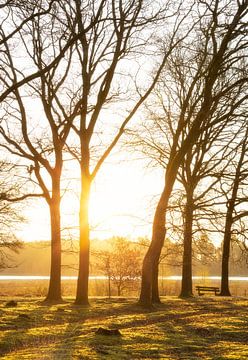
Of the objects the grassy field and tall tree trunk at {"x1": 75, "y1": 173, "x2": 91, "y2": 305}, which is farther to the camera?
tall tree trunk at {"x1": 75, "y1": 173, "x2": 91, "y2": 305}

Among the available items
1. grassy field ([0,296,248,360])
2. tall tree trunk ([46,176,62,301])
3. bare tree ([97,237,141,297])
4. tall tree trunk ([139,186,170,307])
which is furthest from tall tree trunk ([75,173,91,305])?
bare tree ([97,237,141,297])

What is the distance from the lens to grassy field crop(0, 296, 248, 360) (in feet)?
33.5

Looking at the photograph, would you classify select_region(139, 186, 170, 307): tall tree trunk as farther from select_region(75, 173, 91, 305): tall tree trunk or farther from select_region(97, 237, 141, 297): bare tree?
select_region(97, 237, 141, 297): bare tree

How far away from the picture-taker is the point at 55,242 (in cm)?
2589

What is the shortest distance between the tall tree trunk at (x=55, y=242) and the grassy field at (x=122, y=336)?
19.5 ft

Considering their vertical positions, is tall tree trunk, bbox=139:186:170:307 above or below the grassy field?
above

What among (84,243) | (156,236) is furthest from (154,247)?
(84,243)

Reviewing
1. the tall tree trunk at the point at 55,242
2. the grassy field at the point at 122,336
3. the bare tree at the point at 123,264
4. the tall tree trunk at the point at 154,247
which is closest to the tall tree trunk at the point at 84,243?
the tall tree trunk at the point at 55,242

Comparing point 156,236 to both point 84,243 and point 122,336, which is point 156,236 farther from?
point 122,336

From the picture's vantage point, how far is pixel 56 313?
19172 millimetres

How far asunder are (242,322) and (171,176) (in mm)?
7344

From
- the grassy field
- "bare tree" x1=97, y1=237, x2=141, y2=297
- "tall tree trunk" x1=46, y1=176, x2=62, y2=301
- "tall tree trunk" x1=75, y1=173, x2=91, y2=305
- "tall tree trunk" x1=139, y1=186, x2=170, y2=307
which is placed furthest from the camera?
"bare tree" x1=97, y1=237, x2=141, y2=297

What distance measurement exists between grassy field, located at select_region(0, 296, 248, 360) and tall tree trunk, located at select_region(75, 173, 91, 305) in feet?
15.0

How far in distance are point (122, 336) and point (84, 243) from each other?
12318 mm
